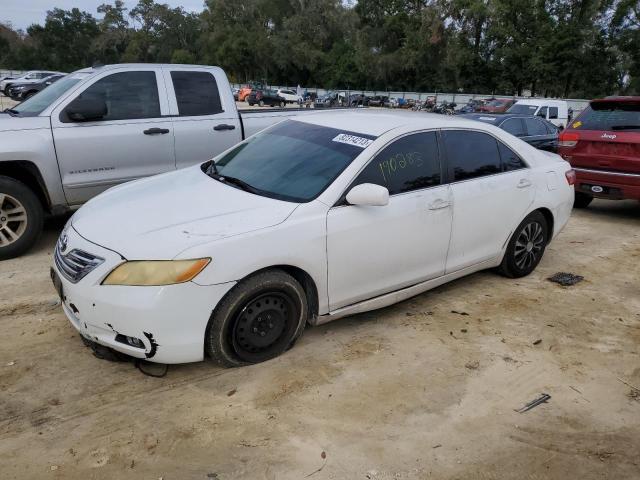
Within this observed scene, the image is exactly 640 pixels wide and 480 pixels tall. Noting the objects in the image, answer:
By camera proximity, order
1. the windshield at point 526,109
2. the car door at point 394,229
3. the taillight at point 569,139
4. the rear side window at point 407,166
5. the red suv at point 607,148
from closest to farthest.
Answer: the car door at point 394,229
the rear side window at point 407,166
the red suv at point 607,148
the taillight at point 569,139
the windshield at point 526,109

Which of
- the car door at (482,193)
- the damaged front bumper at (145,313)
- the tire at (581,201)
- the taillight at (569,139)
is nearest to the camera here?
the damaged front bumper at (145,313)

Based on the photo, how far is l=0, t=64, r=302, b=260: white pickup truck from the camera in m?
5.12

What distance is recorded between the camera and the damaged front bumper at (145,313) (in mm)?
2900

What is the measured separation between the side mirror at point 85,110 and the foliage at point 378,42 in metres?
52.2

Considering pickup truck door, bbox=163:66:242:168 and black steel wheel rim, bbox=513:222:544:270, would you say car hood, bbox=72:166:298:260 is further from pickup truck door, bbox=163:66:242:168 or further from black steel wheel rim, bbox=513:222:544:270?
black steel wheel rim, bbox=513:222:544:270

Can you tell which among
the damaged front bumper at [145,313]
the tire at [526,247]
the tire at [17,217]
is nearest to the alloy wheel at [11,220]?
the tire at [17,217]

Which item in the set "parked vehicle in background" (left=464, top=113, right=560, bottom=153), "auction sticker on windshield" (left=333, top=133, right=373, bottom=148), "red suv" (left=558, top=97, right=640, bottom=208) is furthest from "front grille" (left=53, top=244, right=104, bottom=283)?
"parked vehicle in background" (left=464, top=113, right=560, bottom=153)

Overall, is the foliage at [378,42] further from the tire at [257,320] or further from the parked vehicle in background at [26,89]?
the tire at [257,320]

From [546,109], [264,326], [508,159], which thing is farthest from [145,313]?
[546,109]

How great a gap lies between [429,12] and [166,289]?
62.6 meters

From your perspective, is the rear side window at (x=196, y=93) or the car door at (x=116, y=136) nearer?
the car door at (x=116, y=136)

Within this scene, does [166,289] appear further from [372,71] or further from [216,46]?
[216,46]

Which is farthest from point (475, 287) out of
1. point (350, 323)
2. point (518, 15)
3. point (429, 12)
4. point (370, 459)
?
point (429, 12)

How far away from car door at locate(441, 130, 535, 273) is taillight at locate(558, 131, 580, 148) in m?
3.62
